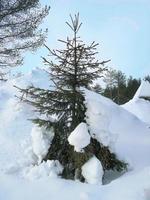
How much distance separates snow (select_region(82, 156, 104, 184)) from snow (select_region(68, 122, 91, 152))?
349mm

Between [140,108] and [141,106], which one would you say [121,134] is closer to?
[140,108]

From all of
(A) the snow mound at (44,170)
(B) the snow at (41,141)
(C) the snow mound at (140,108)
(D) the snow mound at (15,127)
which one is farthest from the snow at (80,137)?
(C) the snow mound at (140,108)

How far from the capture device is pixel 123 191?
22.8ft

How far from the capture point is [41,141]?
8125 mm

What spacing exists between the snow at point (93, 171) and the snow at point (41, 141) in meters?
0.95

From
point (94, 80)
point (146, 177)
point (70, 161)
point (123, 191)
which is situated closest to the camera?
point (123, 191)

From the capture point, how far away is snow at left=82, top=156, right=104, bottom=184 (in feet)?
24.3

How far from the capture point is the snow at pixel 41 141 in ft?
26.6

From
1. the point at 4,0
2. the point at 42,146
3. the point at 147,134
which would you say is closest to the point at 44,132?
the point at 42,146

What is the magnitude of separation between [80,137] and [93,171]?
2.27 feet

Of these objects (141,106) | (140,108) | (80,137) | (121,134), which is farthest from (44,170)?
(141,106)

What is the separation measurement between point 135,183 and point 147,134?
3.84m

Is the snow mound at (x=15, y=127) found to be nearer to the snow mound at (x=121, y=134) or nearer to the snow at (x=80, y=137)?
the snow at (x=80, y=137)

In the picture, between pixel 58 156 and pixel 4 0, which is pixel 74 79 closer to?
pixel 58 156
